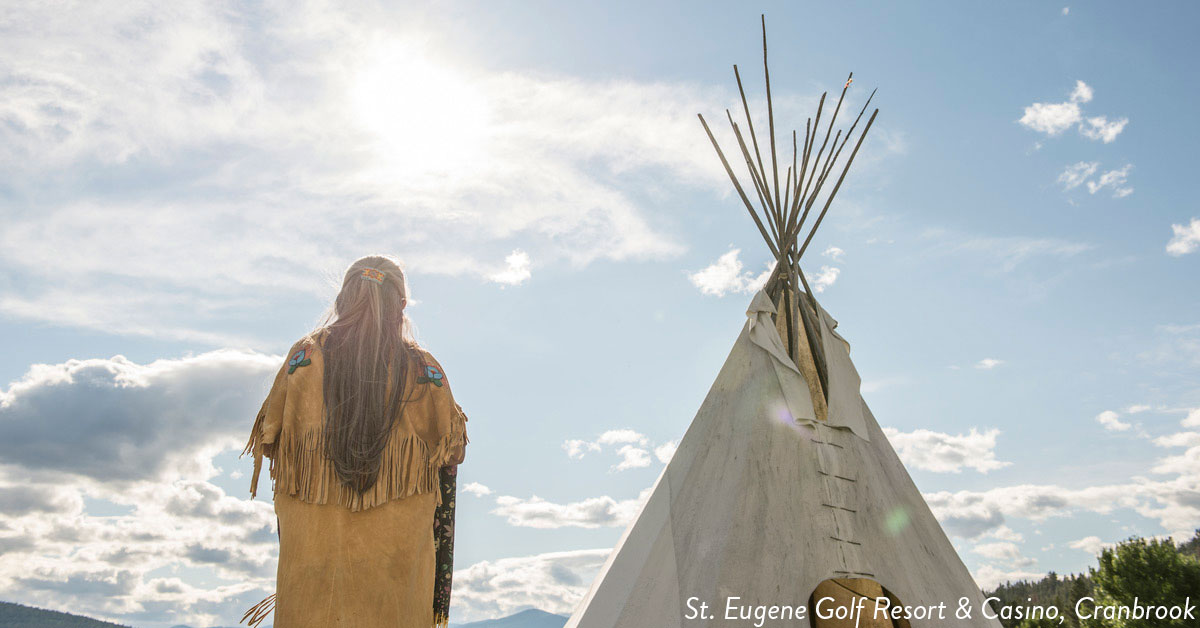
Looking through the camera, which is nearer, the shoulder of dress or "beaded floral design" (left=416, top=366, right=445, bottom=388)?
the shoulder of dress

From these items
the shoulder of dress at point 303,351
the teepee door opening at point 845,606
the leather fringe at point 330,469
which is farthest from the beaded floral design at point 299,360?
the teepee door opening at point 845,606

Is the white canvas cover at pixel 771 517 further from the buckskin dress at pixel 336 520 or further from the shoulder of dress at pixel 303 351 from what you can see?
the shoulder of dress at pixel 303 351

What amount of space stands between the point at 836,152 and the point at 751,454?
2.67m

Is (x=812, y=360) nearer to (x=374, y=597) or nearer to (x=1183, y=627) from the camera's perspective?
(x=374, y=597)

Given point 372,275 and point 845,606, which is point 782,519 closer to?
point 845,606

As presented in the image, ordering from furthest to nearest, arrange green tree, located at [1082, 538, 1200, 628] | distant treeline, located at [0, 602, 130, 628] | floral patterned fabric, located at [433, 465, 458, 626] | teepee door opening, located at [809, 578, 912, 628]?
distant treeline, located at [0, 602, 130, 628]
green tree, located at [1082, 538, 1200, 628]
teepee door opening, located at [809, 578, 912, 628]
floral patterned fabric, located at [433, 465, 458, 626]

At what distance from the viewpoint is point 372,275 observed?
3051 mm

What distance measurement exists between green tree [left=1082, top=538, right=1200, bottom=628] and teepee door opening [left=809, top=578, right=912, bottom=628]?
15081 mm

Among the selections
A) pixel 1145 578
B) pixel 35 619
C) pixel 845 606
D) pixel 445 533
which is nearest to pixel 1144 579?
pixel 1145 578

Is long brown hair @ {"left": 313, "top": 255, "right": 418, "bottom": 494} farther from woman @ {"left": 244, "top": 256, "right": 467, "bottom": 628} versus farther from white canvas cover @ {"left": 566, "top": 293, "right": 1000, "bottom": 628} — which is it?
white canvas cover @ {"left": 566, "top": 293, "right": 1000, "bottom": 628}

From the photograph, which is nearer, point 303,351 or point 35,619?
point 303,351

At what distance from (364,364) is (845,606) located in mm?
2532

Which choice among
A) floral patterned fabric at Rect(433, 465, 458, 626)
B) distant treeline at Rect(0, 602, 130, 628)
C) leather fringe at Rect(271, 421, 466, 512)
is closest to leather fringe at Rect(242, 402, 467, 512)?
leather fringe at Rect(271, 421, 466, 512)

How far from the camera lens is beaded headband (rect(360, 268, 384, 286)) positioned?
304cm
